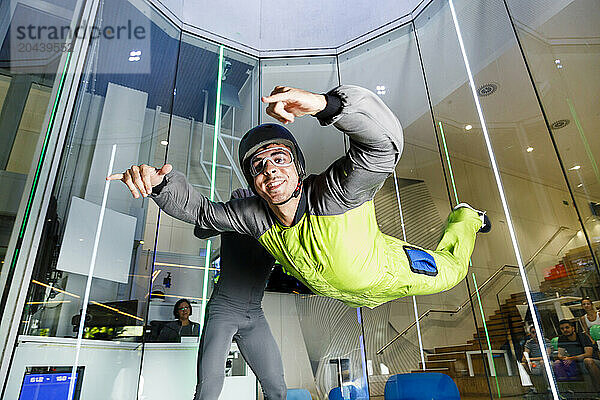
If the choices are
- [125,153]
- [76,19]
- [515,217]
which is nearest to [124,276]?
[125,153]

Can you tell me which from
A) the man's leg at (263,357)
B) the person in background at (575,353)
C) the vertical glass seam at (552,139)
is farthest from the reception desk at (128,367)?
the vertical glass seam at (552,139)

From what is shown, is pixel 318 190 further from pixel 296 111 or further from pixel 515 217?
pixel 515 217

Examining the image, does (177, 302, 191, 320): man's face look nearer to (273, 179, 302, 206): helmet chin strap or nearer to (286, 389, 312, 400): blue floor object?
(286, 389, 312, 400): blue floor object

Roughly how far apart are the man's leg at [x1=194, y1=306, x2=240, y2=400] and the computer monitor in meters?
0.41

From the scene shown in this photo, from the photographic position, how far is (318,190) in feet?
4.01

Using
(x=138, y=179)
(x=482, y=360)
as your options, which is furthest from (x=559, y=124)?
(x=138, y=179)

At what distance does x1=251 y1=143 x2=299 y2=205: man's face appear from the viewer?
3.84 ft

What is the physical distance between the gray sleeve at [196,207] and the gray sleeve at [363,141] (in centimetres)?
35

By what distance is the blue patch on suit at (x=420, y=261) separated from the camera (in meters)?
1.51

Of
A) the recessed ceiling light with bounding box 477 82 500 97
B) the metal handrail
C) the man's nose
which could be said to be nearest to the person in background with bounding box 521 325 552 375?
the metal handrail

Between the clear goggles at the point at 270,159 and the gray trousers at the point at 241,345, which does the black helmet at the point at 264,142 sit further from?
the gray trousers at the point at 241,345

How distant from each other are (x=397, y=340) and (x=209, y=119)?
1.93 meters

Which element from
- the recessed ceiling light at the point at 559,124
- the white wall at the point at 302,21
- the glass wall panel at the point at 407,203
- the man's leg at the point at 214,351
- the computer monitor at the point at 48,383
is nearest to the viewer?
the computer monitor at the point at 48,383

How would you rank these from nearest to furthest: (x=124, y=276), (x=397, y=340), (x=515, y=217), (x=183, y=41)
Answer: (x=124, y=276) < (x=515, y=217) < (x=397, y=340) < (x=183, y=41)
